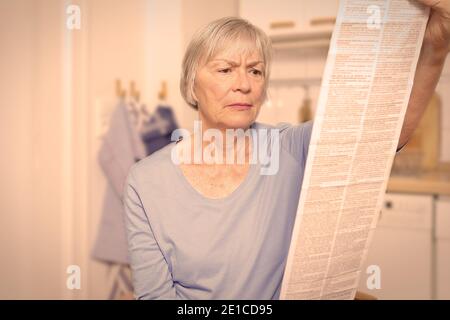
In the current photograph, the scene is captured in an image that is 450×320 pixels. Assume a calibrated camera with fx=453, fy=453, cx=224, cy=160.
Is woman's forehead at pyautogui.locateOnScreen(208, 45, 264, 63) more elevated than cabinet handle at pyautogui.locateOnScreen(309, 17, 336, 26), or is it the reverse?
cabinet handle at pyautogui.locateOnScreen(309, 17, 336, 26)

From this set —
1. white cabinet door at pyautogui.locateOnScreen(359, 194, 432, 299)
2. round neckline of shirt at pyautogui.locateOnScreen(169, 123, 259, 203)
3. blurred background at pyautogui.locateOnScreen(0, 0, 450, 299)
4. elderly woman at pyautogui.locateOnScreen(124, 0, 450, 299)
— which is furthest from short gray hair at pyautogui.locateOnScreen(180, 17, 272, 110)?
white cabinet door at pyautogui.locateOnScreen(359, 194, 432, 299)

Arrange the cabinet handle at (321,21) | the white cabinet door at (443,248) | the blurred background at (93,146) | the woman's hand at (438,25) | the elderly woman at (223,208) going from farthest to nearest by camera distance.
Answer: the cabinet handle at (321,21) < the white cabinet door at (443,248) < the blurred background at (93,146) < the elderly woman at (223,208) < the woman's hand at (438,25)

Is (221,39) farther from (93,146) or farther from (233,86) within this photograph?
(93,146)

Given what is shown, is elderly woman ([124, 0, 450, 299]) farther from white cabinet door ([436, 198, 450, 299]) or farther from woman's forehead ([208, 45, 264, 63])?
white cabinet door ([436, 198, 450, 299])

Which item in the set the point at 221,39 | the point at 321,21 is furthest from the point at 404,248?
the point at 221,39

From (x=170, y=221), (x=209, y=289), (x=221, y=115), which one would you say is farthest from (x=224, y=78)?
(x=209, y=289)

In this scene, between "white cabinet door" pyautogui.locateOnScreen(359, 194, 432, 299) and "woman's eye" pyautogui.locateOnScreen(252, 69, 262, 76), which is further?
"white cabinet door" pyautogui.locateOnScreen(359, 194, 432, 299)

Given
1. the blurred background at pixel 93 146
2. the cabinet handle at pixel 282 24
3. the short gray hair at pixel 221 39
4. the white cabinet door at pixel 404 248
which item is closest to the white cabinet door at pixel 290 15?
the cabinet handle at pixel 282 24

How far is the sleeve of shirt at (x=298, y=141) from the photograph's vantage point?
0.84 metres

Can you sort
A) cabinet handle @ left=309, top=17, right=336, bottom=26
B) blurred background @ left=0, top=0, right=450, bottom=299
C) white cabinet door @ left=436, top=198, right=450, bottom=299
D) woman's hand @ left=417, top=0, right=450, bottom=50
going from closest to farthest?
woman's hand @ left=417, top=0, right=450, bottom=50 → blurred background @ left=0, top=0, right=450, bottom=299 → white cabinet door @ left=436, top=198, right=450, bottom=299 → cabinet handle @ left=309, top=17, right=336, bottom=26

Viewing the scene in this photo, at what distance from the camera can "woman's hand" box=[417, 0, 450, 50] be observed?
0.66 meters

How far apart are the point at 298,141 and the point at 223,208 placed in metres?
0.19

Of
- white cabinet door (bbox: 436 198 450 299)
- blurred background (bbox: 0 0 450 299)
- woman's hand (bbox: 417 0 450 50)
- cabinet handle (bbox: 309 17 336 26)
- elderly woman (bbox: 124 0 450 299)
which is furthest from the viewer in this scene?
cabinet handle (bbox: 309 17 336 26)

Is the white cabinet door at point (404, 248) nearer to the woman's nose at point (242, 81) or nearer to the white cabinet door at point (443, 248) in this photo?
the white cabinet door at point (443, 248)
